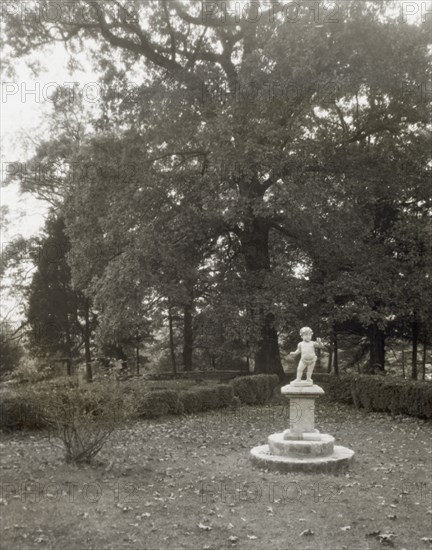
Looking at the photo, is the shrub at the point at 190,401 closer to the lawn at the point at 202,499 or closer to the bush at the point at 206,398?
the bush at the point at 206,398

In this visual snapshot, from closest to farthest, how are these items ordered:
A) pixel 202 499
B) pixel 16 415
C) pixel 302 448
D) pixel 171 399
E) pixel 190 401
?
pixel 202 499, pixel 302 448, pixel 16 415, pixel 171 399, pixel 190 401

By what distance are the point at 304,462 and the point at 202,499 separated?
2261 mm

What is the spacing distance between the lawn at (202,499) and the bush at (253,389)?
605 cm

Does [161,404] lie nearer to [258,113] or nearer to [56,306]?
[258,113]

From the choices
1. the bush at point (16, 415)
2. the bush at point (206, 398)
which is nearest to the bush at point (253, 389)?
the bush at point (206, 398)

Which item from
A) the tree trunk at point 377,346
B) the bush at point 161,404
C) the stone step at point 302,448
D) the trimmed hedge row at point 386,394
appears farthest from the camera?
the tree trunk at point 377,346

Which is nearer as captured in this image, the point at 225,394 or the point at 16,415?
the point at 16,415

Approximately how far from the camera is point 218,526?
7008 mm

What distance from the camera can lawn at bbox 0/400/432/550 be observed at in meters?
6.52

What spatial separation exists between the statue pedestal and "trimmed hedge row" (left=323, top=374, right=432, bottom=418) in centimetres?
587

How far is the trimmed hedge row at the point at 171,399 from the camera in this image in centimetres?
1075

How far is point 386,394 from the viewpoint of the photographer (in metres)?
17.1

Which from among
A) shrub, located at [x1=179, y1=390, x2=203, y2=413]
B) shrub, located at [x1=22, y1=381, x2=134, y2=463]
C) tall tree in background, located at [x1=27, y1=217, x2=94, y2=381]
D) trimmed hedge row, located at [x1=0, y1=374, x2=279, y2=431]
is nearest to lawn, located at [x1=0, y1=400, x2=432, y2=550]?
shrub, located at [x1=22, y1=381, x2=134, y2=463]

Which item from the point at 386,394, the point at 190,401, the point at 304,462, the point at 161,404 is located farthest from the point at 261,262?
the point at 304,462
